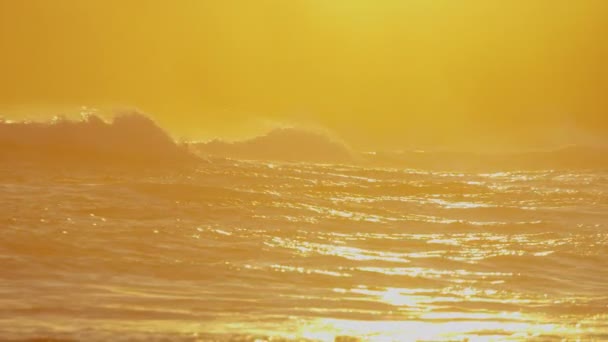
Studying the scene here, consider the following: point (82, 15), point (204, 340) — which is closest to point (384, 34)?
point (82, 15)

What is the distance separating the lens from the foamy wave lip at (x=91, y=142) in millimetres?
17641

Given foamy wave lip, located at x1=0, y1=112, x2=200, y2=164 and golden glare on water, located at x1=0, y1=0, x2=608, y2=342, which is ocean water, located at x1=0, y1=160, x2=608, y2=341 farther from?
foamy wave lip, located at x1=0, y1=112, x2=200, y2=164

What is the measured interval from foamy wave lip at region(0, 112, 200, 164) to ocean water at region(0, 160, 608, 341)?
112cm

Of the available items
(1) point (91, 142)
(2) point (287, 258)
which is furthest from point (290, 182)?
(2) point (287, 258)

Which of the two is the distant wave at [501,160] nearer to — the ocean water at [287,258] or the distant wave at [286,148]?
the distant wave at [286,148]

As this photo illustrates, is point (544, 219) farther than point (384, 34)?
No

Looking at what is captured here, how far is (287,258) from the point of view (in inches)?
409

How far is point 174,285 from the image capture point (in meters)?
8.90

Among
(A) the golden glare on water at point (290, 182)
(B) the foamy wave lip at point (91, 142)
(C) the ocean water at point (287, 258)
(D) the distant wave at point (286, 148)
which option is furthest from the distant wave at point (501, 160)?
(C) the ocean water at point (287, 258)

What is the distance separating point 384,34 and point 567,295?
36457 millimetres

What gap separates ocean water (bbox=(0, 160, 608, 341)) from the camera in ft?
24.6

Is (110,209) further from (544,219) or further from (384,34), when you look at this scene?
(384,34)

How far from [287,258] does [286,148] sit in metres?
14.6

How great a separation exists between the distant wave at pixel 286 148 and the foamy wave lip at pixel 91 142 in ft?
13.8
